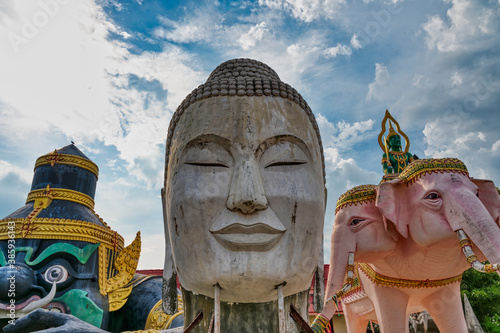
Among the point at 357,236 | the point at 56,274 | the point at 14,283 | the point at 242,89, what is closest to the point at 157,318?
the point at 56,274

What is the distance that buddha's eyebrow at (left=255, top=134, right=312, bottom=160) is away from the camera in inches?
88.6

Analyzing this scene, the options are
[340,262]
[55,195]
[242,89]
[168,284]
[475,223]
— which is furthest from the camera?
[55,195]

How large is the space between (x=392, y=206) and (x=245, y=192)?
3.66m

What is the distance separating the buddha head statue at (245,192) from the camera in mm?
2059

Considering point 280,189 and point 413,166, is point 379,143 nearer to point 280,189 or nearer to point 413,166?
point 413,166

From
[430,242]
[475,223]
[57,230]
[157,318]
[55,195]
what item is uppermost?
[55,195]

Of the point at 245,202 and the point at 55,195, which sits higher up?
the point at 55,195

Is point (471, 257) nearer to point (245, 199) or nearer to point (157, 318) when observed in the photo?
point (245, 199)

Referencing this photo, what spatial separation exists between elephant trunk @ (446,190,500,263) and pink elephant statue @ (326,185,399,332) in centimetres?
94

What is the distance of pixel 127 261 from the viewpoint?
7.22m

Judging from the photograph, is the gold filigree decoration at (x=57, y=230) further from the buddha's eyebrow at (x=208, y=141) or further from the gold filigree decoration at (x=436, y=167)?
the gold filigree decoration at (x=436, y=167)

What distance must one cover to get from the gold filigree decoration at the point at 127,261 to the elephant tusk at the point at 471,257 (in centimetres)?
569

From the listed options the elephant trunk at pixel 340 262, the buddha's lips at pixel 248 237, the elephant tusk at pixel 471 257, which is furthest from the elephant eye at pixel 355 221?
the buddha's lips at pixel 248 237

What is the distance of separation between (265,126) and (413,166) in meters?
3.86
